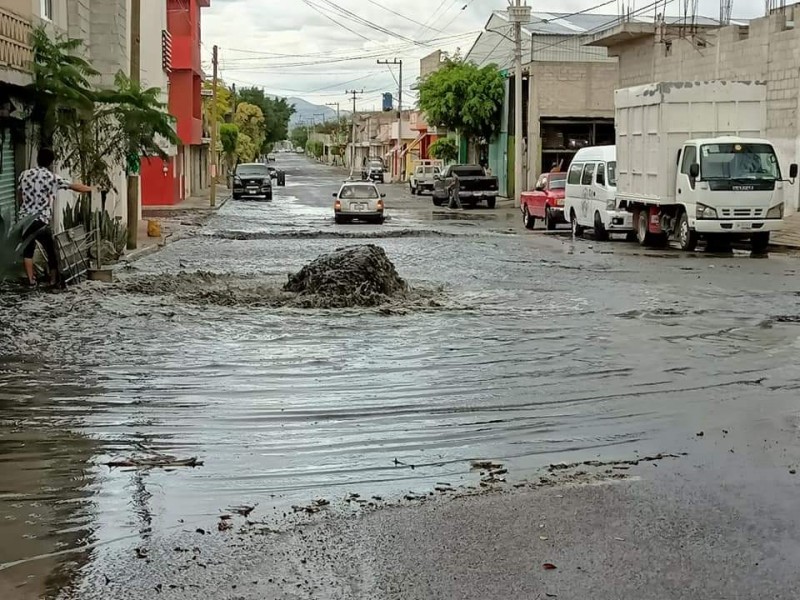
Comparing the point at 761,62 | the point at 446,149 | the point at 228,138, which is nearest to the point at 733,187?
the point at 761,62

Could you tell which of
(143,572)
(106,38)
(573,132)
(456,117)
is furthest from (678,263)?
(456,117)

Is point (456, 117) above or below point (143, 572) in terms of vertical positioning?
above

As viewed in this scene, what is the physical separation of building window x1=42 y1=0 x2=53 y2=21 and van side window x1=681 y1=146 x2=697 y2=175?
1322 cm

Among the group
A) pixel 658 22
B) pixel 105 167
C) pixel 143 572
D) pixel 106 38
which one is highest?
pixel 658 22

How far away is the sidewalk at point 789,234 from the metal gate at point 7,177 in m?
16.2

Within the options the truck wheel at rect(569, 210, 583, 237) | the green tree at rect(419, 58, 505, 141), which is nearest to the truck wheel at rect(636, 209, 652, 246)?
the truck wheel at rect(569, 210, 583, 237)

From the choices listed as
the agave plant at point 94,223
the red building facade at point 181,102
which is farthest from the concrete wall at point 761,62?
the red building facade at point 181,102

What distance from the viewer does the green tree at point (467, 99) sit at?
189ft

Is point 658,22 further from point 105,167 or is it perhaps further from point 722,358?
point 722,358

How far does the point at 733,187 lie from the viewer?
23.2 meters

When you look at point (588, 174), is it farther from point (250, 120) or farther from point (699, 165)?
point (250, 120)

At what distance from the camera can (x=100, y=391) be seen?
9000 mm

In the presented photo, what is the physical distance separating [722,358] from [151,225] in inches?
801

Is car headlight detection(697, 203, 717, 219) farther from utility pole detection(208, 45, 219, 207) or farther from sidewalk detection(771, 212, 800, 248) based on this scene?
utility pole detection(208, 45, 219, 207)
